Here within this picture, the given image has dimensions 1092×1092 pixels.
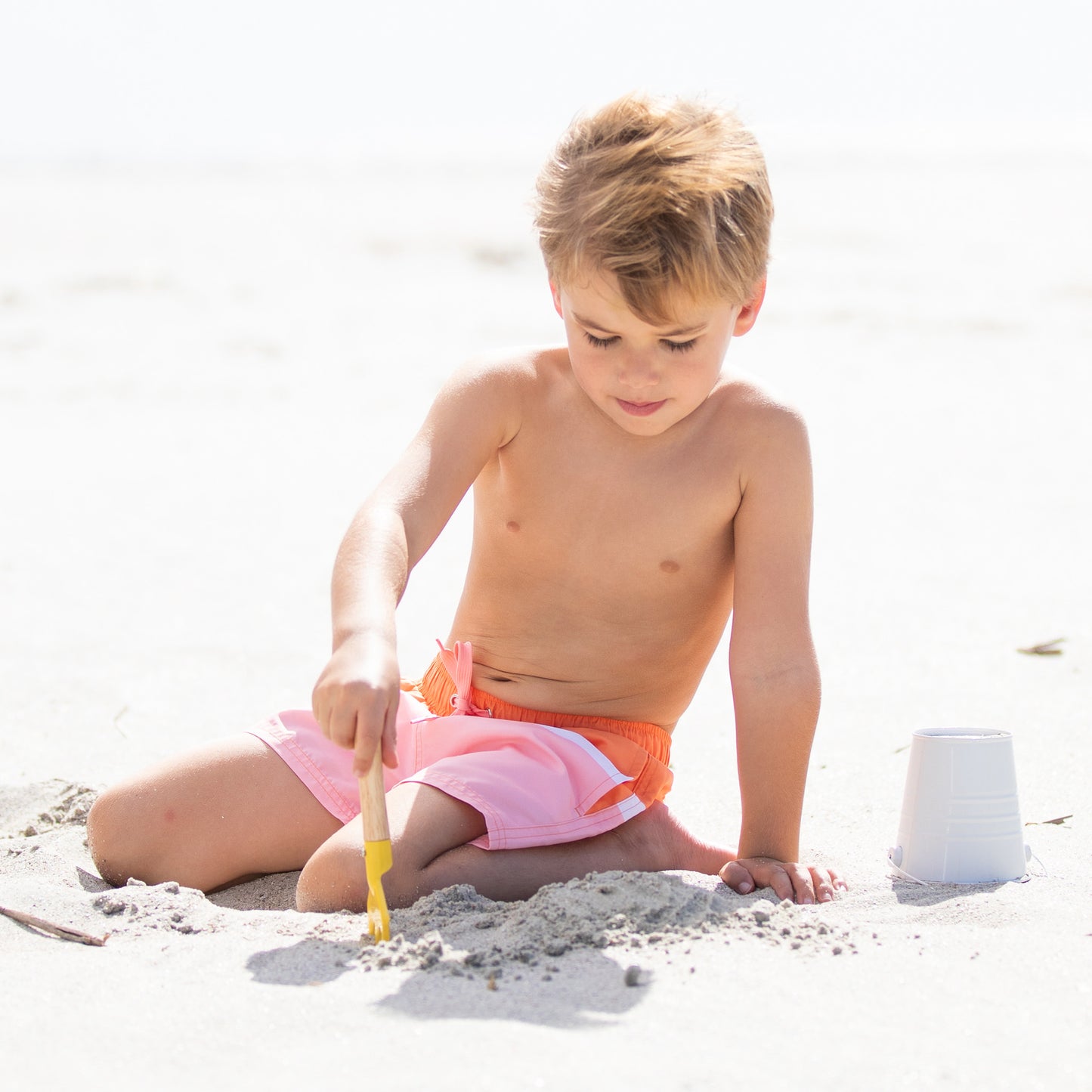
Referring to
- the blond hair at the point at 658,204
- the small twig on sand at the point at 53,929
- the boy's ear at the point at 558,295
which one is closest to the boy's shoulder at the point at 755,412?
the blond hair at the point at 658,204

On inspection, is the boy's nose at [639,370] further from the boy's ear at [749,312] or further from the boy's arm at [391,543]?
the boy's arm at [391,543]

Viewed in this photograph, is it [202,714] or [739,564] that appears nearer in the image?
[739,564]

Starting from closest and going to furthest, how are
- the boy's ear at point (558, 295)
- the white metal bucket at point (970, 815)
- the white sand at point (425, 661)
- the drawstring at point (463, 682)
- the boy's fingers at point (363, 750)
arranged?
1. the white sand at point (425, 661)
2. the boy's fingers at point (363, 750)
3. the white metal bucket at point (970, 815)
4. the boy's ear at point (558, 295)
5. the drawstring at point (463, 682)

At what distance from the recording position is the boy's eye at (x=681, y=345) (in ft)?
7.16

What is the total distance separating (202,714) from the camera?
10.7 feet

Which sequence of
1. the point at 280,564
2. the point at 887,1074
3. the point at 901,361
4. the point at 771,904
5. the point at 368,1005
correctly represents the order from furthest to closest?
1. the point at 901,361
2. the point at 280,564
3. the point at 771,904
4. the point at 368,1005
5. the point at 887,1074

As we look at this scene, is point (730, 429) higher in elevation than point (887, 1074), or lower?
higher

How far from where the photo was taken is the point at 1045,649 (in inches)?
144

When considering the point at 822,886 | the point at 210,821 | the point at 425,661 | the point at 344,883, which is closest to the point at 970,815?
the point at 822,886

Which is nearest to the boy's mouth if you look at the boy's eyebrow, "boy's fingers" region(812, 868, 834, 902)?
the boy's eyebrow

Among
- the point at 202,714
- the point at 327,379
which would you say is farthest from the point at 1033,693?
the point at 327,379

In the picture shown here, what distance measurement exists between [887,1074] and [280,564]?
12.1 feet

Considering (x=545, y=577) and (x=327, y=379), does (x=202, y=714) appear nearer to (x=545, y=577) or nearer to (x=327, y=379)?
(x=545, y=577)

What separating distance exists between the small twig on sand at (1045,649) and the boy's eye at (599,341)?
1999 mm
